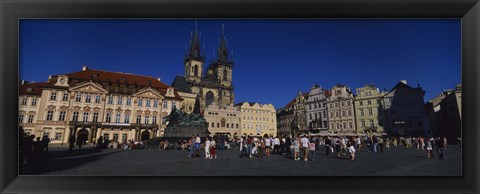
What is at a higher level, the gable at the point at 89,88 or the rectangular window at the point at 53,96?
the gable at the point at 89,88

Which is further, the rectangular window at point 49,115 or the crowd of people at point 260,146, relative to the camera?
the rectangular window at point 49,115

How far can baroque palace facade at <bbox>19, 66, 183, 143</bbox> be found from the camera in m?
24.5

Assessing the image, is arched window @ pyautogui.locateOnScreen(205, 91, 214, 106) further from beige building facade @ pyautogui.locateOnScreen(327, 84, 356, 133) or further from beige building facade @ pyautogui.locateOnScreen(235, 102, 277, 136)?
beige building facade @ pyautogui.locateOnScreen(327, 84, 356, 133)

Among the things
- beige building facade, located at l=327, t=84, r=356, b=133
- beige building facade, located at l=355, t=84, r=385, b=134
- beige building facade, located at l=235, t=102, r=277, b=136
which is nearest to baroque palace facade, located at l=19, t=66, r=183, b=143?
beige building facade, located at l=235, t=102, r=277, b=136

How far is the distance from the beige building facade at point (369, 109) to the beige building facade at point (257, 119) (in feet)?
59.2

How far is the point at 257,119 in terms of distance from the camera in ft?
167

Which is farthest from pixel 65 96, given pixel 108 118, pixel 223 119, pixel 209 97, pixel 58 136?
pixel 209 97

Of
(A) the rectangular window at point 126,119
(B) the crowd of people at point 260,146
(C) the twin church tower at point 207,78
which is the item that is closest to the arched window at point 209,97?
(C) the twin church tower at point 207,78

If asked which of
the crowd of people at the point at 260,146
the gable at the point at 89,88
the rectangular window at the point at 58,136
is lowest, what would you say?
the rectangular window at the point at 58,136
